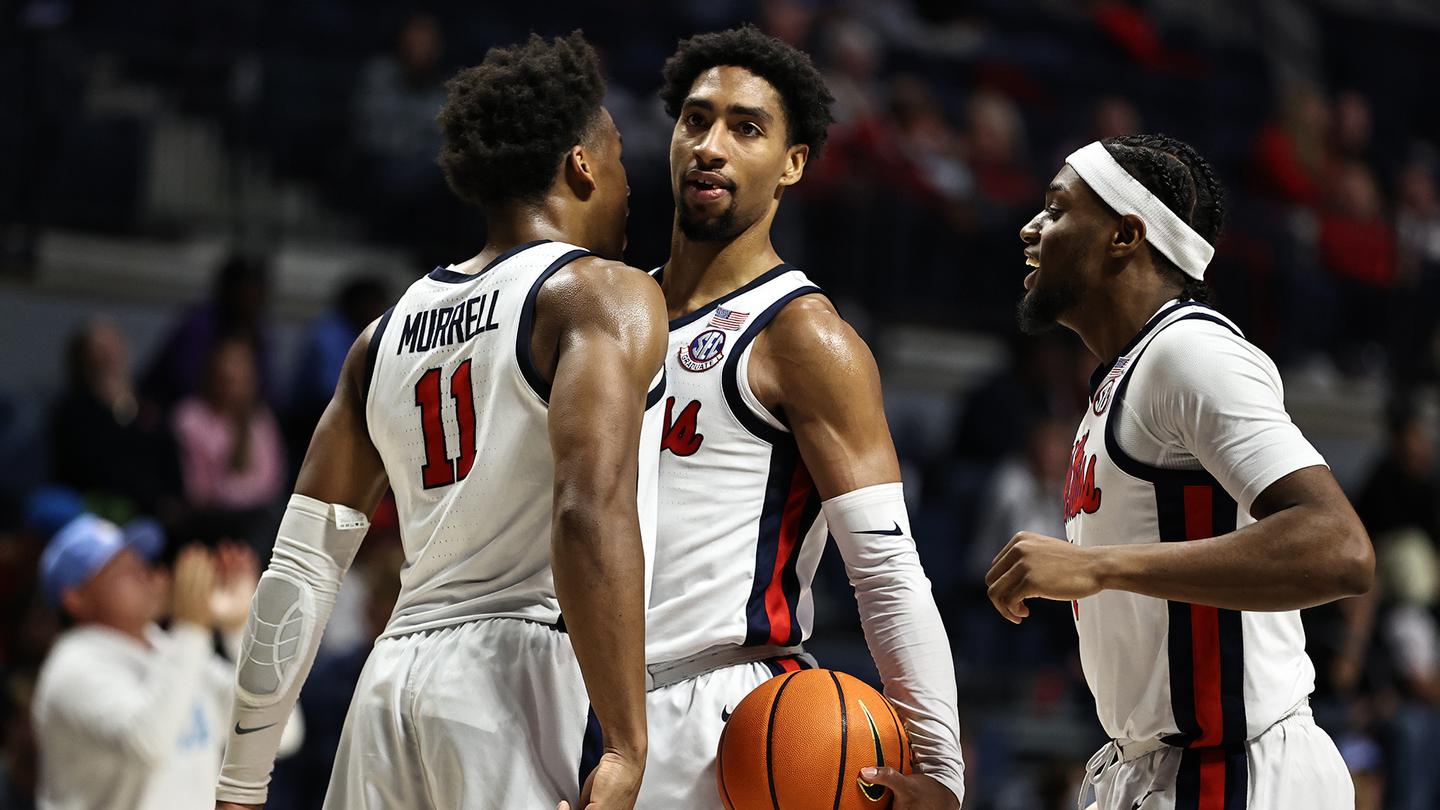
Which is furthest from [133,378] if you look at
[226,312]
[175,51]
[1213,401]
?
[1213,401]

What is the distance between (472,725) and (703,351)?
1045 millimetres

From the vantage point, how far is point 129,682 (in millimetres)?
6121

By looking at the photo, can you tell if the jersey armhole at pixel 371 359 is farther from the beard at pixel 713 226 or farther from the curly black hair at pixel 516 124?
A: the beard at pixel 713 226

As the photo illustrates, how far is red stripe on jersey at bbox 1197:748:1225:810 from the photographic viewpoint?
3.44 meters

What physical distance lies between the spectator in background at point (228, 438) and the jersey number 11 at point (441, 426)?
5.38 metres

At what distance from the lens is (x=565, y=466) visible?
9.92 feet

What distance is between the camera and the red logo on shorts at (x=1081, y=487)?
364 cm

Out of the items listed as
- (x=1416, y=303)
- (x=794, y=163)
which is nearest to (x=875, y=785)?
(x=794, y=163)

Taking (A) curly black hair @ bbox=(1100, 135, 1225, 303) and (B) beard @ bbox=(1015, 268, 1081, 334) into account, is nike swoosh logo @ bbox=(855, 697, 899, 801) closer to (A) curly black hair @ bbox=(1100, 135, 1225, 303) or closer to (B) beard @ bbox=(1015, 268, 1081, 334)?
(B) beard @ bbox=(1015, 268, 1081, 334)

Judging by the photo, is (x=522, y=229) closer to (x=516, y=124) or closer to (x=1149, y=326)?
(x=516, y=124)

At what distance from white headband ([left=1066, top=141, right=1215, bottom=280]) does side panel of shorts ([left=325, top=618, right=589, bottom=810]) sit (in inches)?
59.5

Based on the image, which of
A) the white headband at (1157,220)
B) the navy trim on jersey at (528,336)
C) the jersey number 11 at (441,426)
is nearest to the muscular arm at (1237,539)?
the white headband at (1157,220)

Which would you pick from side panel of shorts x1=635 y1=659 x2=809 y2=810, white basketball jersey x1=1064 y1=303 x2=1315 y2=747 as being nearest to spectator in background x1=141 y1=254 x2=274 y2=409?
side panel of shorts x1=635 y1=659 x2=809 y2=810

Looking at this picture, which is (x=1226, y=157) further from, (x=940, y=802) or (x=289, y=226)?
(x=940, y=802)
